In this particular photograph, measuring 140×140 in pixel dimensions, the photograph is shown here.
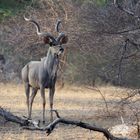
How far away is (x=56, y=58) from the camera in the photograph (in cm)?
1773

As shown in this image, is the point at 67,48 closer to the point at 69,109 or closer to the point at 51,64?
the point at 69,109

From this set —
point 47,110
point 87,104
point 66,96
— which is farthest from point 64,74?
point 47,110

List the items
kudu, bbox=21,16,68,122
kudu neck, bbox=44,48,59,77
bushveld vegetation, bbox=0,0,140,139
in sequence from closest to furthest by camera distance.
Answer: kudu, bbox=21,16,68,122
kudu neck, bbox=44,48,59,77
bushveld vegetation, bbox=0,0,140,139

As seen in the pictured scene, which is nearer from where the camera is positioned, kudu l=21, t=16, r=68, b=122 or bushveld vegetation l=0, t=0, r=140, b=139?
kudu l=21, t=16, r=68, b=122

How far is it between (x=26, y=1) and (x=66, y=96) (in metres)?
7.08

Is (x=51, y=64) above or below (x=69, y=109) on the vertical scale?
above

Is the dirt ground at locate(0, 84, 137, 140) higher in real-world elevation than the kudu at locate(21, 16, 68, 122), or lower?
lower

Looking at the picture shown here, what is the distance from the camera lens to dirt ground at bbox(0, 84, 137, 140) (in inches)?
595

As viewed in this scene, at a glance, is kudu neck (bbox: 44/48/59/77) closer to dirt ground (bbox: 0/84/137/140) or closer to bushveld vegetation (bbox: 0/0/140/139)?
dirt ground (bbox: 0/84/137/140)

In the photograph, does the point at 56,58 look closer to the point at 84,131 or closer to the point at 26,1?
the point at 84,131

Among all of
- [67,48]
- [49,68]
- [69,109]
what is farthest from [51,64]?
[67,48]

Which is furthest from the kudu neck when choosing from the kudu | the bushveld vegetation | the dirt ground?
the bushveld vegetation

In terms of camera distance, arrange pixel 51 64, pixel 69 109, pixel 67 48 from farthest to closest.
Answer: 1. pixel 67 48
2. pixel 69 109
3. pixel 51 64

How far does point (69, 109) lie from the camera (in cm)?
2216
